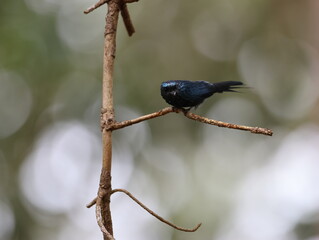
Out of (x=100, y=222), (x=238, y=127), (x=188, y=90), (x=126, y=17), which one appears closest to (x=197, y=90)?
(x=188, y=90)

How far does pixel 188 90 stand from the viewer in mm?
1841

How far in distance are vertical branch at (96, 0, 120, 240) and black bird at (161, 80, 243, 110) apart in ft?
1.01

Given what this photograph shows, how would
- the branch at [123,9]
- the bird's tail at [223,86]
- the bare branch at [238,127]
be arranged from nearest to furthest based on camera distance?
the bare branch at [238,127] → the branch at [123,9] → the bird's tail at [223,86]

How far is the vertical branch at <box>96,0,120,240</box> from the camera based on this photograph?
4.64 ft

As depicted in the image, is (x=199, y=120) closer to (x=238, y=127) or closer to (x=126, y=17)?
(x=238, y=127)

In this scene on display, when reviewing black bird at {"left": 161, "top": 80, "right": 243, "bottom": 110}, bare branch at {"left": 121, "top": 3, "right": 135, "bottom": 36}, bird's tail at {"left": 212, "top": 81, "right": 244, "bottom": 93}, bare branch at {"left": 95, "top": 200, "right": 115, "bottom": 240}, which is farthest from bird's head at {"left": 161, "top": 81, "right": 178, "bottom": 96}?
Result: bare branch at {"left": 95, "top": 200, "right": 115, "bottom": 240}

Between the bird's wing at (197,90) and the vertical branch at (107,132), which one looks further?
the bird's wing at (197,90)

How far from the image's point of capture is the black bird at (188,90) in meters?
1.79

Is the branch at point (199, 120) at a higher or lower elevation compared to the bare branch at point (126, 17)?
lower

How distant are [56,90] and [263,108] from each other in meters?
3.52

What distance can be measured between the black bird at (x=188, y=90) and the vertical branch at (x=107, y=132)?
1.01ft

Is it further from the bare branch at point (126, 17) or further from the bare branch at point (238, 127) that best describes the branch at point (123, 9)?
the bare branch at point (238, 127)

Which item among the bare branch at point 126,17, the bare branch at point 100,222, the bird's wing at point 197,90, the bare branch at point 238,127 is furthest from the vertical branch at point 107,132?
the bird's wing at point 197,90

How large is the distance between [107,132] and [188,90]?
0.47m
